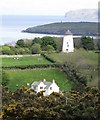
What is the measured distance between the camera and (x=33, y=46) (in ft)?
84.5

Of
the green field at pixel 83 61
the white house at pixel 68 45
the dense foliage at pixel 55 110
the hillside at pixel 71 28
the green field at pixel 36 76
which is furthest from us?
the hillside at pixel 71 28

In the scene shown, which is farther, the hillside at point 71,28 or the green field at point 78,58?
the hillside at point 71,28

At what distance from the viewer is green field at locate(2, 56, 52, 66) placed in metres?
21.8

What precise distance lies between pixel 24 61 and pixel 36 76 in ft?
8.00

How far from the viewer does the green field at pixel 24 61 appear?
71.6 feet

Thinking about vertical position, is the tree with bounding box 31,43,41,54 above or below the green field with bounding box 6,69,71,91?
above

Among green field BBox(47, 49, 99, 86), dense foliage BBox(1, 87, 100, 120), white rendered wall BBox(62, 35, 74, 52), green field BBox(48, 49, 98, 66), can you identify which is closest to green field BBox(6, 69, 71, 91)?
green field BBox(47, 49, 99, 86)

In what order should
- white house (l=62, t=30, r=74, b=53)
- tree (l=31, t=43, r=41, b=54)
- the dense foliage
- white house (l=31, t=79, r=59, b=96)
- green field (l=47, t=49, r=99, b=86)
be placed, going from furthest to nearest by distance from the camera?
white house (l=62, t=30, r=74, b=53) < tree (l=31, t=43, r=41, b=54) < green field (l=47, t=49, r=99, b=86) < white house (l=31, t=79, r=59, b=96) < the dense foliage

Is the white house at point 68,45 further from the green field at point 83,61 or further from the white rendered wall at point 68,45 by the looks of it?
the green field at point 83,61

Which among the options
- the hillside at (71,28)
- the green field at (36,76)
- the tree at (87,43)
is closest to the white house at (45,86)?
the green field at (36,76)

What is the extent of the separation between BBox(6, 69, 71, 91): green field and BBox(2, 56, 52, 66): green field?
1.14 m

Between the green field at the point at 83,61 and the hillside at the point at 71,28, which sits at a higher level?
the hillside at the point at 71,28

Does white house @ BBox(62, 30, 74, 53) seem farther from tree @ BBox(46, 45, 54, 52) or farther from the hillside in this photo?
the hillside

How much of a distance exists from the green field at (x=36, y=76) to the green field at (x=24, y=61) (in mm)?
1145
